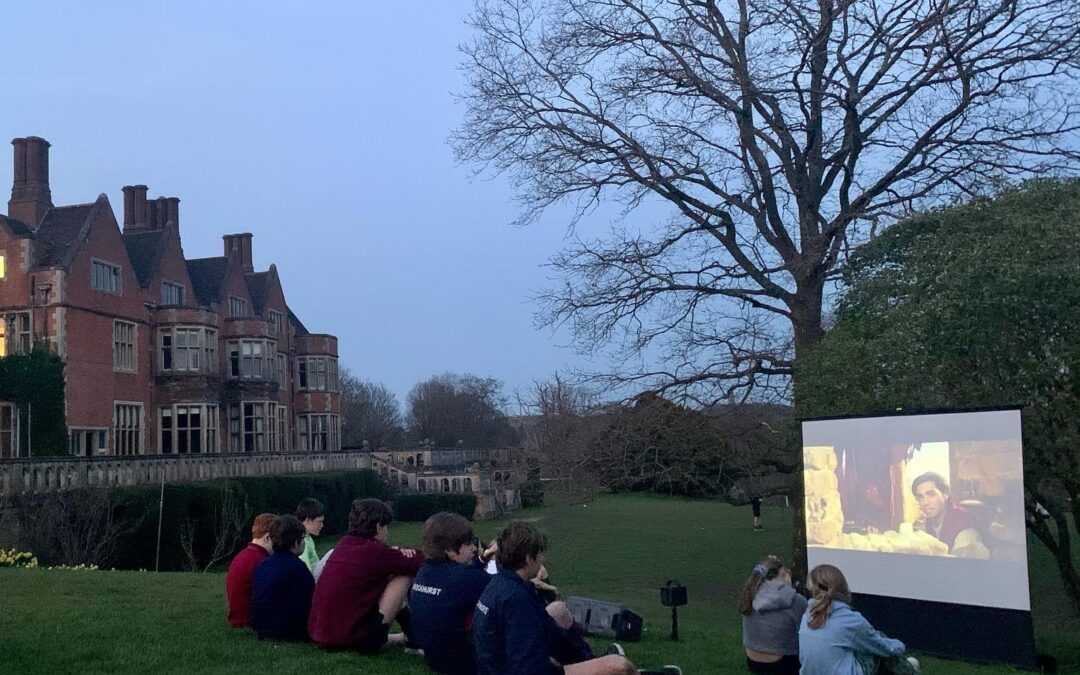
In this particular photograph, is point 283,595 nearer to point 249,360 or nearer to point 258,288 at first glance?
point 249,360

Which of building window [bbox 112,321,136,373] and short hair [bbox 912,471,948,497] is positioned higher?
building window [bbox 112,321,136,373]

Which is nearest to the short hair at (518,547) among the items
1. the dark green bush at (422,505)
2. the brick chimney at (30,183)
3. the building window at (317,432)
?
the brick chimney at (30,183)

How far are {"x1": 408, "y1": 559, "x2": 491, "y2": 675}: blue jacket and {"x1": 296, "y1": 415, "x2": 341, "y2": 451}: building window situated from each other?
39.2 m

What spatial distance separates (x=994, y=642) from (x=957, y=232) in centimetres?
637

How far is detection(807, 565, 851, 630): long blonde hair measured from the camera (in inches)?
235

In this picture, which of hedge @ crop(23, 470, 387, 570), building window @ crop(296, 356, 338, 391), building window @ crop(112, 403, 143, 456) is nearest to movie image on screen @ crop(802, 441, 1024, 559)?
hedge @ crop(23, 470, 387, 570)

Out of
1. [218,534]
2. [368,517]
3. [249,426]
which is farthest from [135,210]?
[368,517]

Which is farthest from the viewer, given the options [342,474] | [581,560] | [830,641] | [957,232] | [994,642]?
[342,474]

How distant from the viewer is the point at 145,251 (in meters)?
34.9

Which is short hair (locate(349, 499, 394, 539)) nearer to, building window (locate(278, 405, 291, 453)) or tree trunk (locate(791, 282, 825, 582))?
tree trunk (locate(791, 282, 825, 582))

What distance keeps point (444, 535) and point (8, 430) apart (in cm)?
2507

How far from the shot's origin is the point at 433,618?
234 inches

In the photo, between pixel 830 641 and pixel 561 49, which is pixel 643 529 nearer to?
pixel 561 49

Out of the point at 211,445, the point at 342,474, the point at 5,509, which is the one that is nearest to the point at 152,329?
the point at 211,445
